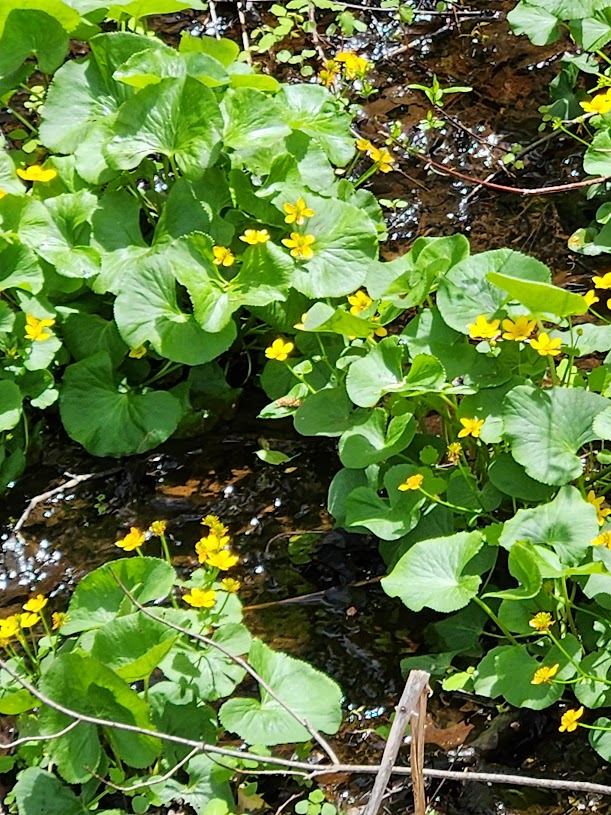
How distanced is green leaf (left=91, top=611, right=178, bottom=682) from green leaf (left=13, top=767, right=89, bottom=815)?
32 centimetres

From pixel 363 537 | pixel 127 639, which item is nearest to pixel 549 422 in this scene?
pixel 363 537

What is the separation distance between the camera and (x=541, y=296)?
2.27m

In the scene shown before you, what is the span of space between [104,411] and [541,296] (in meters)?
1.47

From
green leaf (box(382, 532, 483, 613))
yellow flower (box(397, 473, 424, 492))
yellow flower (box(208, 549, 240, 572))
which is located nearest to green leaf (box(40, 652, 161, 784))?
yellow flower (box(208, 549, 240, 572))

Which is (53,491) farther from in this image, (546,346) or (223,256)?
(546,346)

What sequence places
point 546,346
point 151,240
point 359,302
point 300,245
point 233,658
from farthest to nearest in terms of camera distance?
point 151,240 < point 300,245 < point 359,302 < point 546,346 < point 233,658

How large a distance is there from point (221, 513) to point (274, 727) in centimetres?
99

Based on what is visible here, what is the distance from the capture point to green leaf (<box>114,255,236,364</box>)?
2949mm

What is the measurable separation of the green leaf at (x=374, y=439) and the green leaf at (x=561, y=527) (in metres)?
0.38

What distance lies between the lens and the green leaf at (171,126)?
2.97m

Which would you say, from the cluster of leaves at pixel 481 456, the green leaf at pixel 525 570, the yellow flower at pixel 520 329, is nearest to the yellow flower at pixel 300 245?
the cluster of leaves at pixel 481 456

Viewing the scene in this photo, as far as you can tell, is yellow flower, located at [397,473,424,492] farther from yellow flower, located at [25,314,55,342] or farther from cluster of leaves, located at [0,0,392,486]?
yellow flower, located at [25,314,55,342]

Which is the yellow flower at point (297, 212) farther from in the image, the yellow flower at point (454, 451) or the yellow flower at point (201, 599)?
the yellow flower at point (201, 599)

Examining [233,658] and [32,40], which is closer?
[233,658]
